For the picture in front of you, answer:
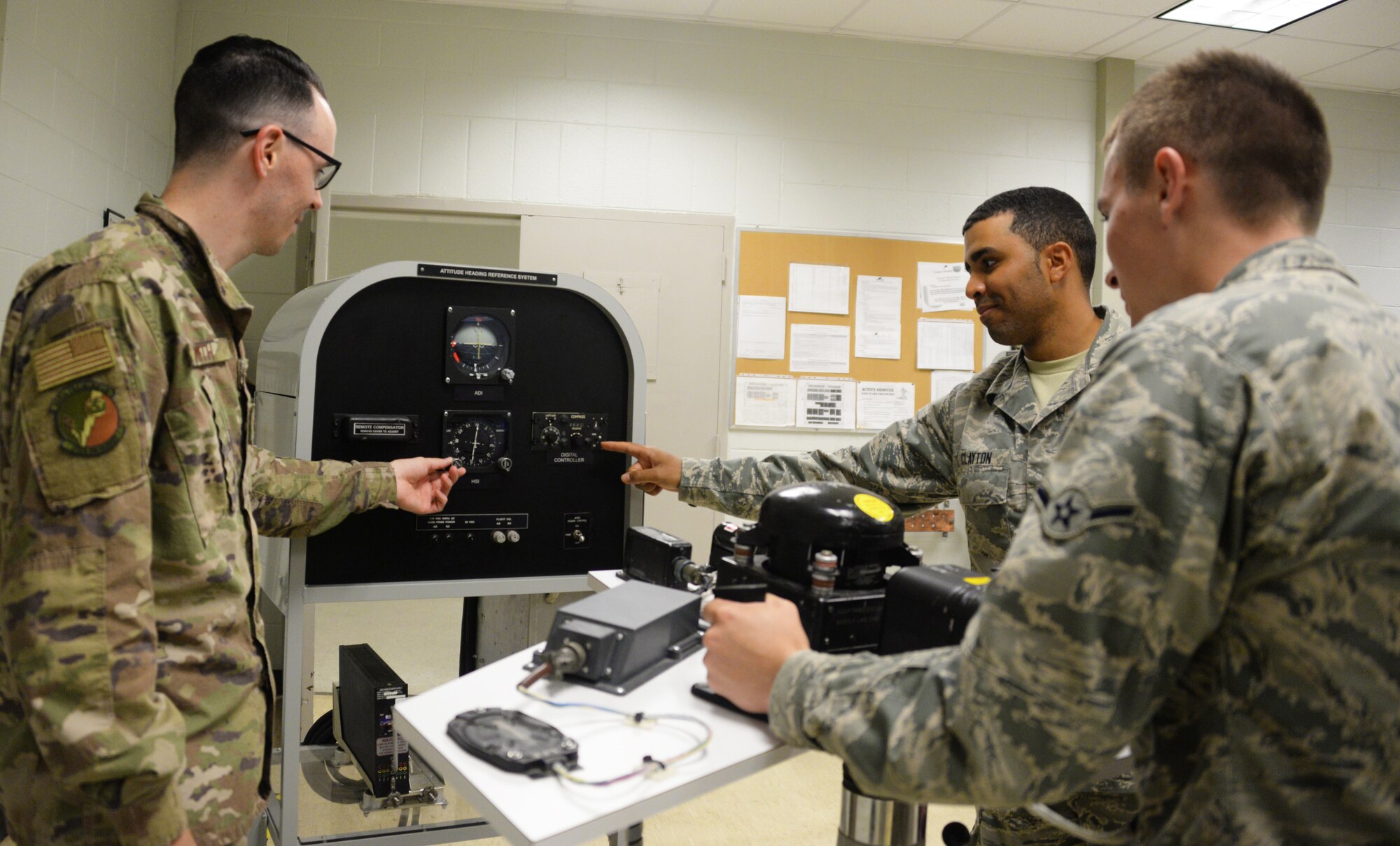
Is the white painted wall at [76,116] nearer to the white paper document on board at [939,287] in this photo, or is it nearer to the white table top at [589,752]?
the white table top at [589,752]

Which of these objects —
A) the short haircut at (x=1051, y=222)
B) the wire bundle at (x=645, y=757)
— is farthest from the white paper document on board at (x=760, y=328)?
the wire bundle at (x=645, y=757)

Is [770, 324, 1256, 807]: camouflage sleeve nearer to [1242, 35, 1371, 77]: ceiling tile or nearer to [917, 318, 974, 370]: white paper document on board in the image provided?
[917, 318, 974, 370]: white paper document on board

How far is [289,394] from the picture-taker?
2.22 m

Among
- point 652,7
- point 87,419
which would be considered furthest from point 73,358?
point 652,7

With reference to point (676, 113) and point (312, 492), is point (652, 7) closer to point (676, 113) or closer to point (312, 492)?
point (676, 113)

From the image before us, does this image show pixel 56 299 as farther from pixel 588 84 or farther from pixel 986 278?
pixel 588 84

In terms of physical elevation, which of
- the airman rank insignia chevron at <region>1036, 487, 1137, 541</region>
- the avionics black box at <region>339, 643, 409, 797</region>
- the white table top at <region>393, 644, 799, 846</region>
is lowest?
the avionics black box at <region>339, 643, 409, 797</region>

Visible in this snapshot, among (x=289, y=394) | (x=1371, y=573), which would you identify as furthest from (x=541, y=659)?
(x=289, y=394)

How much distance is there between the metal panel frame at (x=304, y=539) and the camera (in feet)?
6.88

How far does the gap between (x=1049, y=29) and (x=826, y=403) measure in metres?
1.93

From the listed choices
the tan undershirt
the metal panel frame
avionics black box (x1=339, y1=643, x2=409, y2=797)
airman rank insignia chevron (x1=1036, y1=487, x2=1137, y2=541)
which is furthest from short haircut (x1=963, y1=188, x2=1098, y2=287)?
avionics black box (x1=339, y1=643, x2=409, y2=797)

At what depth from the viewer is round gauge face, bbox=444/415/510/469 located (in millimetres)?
2246

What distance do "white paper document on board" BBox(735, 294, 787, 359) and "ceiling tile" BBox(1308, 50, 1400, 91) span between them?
3001mm

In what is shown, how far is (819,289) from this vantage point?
432 cm
